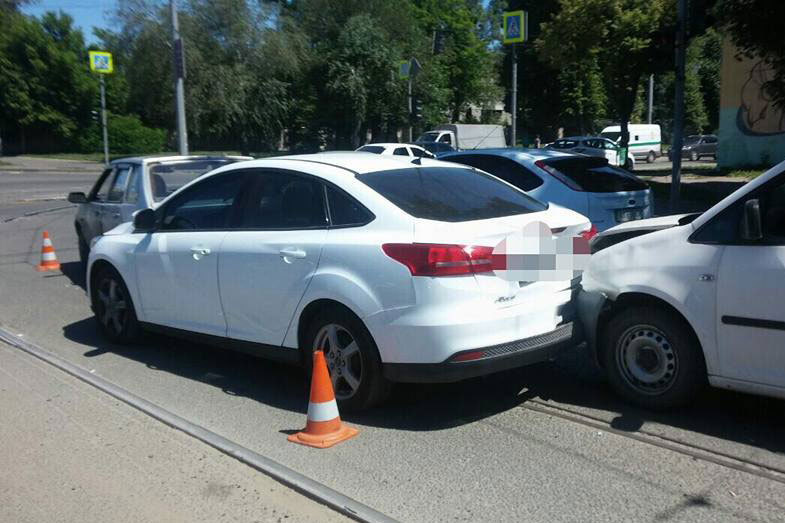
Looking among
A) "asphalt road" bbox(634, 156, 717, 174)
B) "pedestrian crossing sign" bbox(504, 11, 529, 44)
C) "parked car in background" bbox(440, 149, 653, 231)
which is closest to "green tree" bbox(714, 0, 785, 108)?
"parked car in background" bbox(440, 149, 653, 231)

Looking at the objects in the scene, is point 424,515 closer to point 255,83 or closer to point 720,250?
point 720,250

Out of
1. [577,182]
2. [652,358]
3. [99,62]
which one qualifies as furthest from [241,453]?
[99,62]

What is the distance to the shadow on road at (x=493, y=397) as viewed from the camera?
488cm

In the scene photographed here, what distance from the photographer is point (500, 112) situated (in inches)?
2515

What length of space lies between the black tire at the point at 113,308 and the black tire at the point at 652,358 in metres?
4.14

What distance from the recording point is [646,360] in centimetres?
502

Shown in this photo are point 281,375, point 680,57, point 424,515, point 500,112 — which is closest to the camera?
point 424,515

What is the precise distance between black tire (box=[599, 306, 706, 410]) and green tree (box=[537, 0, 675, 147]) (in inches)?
614

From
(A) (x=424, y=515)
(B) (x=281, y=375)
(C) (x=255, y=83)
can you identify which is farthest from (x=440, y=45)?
(A) (x=424, y=515)

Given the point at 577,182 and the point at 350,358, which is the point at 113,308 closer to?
the point at 350,358

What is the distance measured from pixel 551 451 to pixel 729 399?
1.57m

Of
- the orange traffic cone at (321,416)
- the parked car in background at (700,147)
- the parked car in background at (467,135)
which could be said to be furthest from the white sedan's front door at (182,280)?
the parked car in background at (700,147)

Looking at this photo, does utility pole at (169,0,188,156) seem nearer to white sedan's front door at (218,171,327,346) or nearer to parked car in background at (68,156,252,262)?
parked car in background at (68,156,252,262)

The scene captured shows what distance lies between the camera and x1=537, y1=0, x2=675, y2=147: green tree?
20188 millimetres
